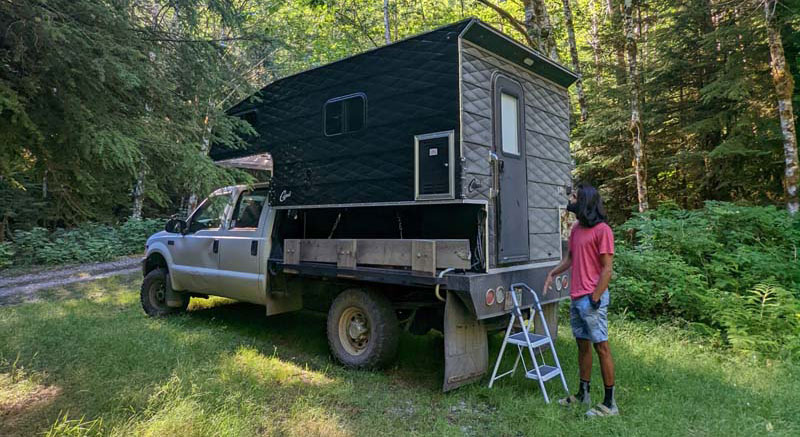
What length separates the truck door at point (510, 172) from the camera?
4.11m

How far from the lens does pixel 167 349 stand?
4730 mm

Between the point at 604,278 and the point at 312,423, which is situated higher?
the point at 604,278

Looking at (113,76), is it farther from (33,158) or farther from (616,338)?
(616,338)

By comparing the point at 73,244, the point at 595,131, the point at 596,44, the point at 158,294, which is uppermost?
the point at 596,44

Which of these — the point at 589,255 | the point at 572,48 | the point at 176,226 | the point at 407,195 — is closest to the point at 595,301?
the point at 589,255

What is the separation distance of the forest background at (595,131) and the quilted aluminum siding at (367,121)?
59 cm

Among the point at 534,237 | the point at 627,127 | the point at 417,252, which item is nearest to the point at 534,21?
the point at 627,127

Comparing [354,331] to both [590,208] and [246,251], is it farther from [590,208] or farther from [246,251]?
[590,208]

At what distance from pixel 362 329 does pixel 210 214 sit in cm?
304

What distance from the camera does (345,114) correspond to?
466 cm

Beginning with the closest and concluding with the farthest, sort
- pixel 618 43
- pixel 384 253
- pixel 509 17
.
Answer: pixel 384 253
pixel 509 17
pixel 618 43

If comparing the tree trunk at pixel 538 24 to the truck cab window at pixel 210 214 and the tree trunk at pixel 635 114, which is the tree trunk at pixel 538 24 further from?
the truck cab window at pixel 210 214

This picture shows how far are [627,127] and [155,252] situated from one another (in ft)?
33.9

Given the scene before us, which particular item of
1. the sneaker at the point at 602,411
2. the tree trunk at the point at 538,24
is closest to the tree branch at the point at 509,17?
the tree trunk at the point at 538,24
